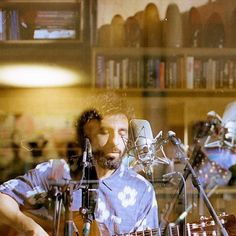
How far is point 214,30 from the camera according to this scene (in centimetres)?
202

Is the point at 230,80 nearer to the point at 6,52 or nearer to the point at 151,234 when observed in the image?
the point at 151,234

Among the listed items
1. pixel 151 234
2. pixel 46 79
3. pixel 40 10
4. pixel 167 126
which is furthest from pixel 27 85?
pixel 151 234

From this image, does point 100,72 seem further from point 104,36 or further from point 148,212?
point 148,212

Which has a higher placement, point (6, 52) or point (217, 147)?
point (6, 52)

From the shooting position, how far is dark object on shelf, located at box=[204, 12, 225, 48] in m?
2.01

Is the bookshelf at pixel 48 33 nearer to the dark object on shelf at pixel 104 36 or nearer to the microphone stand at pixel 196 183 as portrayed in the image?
the dark object on shelf at pixel 104 36

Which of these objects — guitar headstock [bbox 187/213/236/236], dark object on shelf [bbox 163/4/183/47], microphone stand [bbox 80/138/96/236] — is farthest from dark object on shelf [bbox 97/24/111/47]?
guitar headstock [bbox 187/213/236/236]

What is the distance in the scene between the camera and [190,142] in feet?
6.28

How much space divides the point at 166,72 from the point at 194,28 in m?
0.16

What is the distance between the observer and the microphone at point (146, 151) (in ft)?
6.23

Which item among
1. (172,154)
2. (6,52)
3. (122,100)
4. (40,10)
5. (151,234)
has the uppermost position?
(40,10)

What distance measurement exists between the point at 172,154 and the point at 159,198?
13cm

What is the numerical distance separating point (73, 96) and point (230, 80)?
1.46 feet

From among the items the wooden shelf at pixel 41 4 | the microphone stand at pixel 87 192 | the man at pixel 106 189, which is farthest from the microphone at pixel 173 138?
the wooden shelf at pixel 41 4
